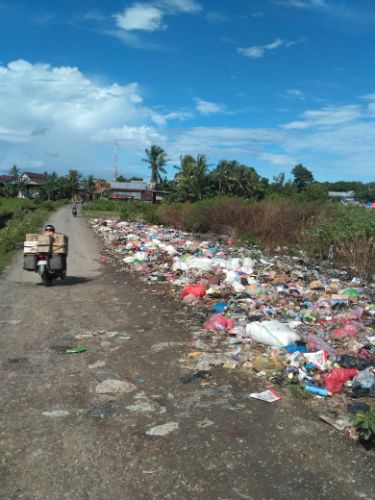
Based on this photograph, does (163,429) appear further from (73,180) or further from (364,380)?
(73,180)

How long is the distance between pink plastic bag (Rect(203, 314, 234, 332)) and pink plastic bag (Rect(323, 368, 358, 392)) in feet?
5.68

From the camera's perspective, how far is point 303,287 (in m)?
7.96

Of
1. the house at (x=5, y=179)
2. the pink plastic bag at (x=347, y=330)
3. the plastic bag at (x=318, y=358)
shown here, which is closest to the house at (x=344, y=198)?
the pink plastic bag at (x=347, y=330)

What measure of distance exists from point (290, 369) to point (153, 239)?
11.9 metres

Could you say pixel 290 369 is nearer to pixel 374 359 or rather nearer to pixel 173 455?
pixel 374 359

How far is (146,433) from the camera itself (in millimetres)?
3078

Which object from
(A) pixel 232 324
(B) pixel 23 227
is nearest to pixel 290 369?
(A) pixel 232 324

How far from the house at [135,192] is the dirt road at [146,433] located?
64821mm

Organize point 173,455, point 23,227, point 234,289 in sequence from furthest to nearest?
point 23,227 → point 234,289 → point 173,455

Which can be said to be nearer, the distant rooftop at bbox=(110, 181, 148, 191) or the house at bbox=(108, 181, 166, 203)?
the house at bbox=(108, 181, 166, 203)

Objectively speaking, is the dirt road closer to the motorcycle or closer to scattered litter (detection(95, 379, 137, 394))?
scattered litter (detection(95, 379, 137, 394))

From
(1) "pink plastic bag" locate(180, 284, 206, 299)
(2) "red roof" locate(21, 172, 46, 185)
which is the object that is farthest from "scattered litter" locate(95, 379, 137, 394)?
(2) "red roof" locate(21, 172, 46, 185)

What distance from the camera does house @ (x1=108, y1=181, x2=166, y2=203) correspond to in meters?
71.3

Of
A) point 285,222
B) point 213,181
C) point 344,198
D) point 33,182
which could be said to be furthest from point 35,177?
point 285,222
